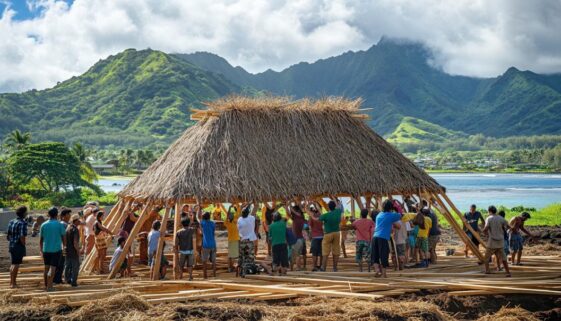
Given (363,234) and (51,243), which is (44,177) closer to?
(51,243)

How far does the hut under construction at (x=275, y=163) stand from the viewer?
14.5 m

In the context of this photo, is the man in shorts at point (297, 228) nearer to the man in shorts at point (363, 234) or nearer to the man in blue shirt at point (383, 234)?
the man in shorts at point (363, 234)

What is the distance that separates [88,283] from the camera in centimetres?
1281

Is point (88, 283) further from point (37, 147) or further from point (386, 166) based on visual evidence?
point (37, 147)

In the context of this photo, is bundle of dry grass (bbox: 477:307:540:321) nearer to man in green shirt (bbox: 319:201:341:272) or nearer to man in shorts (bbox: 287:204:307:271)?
man in green shirt (bbox: 319:201:341:272)

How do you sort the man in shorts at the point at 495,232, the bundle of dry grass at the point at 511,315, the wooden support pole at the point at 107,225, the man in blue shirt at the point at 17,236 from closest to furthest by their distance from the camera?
the bundle of dry grass at the point at 511,315 → the man in blue shirt at the point at 17,236 → the man in shorts at the point at 495,232 → the wooden support pole at the point at 107,225

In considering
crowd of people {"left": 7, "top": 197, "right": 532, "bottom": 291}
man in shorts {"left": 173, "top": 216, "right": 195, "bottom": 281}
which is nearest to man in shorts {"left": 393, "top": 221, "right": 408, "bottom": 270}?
crowd of people {"left": 7, "top": 197, "right": 532, "bottom": 291}

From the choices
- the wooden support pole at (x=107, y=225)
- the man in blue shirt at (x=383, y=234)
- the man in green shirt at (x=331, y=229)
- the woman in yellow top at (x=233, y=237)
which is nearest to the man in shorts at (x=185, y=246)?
the woman in yellow top at (x=233, y=237)

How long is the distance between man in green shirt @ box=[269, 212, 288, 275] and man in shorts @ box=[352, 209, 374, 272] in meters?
1.68

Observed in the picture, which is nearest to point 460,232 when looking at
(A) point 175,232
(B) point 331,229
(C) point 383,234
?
(B) point 331,229

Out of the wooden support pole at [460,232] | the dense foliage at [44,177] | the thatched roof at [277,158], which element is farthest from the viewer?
the dense foliage at [44,177]

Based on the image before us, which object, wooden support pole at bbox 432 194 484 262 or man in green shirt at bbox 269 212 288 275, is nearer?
man in green shirt at bbox 269 212 288 275

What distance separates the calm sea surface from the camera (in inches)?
2408

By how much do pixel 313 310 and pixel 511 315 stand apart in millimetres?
3610
